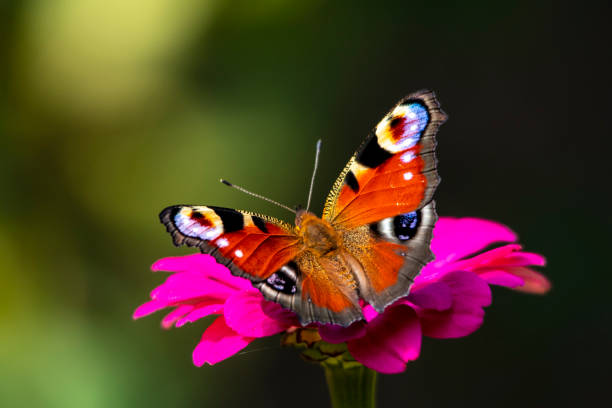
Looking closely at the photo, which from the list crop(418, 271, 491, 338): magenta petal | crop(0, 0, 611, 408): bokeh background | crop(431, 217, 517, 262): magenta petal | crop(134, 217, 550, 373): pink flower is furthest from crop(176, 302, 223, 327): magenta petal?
crop(0, 0, 611, 408): bokeh background

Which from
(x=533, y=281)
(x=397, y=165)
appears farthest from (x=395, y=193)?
(x=533, y=281)

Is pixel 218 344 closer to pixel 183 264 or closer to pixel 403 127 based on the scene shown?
pixel 183 264

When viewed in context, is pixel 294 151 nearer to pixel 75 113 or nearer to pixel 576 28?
pixel 75 113

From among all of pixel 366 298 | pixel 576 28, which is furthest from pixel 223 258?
pixel 576 28

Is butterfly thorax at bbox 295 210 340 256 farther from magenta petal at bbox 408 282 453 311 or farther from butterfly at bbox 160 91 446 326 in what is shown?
magenta petal at bbox 408 282 453 311

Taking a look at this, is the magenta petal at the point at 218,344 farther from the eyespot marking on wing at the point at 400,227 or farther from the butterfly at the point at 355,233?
the eyespot marking on wing at the point at 400,227
